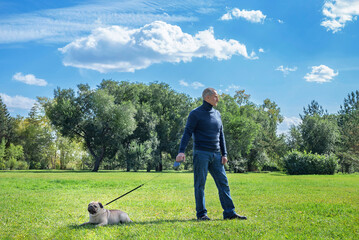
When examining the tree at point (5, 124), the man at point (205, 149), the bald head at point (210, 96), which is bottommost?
the man at point (205, 149)

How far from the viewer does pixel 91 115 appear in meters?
48.8

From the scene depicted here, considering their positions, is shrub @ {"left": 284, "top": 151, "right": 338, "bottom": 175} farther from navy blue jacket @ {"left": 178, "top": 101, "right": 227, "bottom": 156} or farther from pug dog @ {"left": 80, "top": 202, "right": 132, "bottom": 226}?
pug dog @ {"left": 80, "top": 202, "right": 132, "bottom": 226}

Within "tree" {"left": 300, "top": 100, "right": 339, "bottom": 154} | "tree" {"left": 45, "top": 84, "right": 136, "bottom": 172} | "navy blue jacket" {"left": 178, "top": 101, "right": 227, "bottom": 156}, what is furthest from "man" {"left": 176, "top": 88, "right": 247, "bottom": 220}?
"tree" {"left": 300, "top": 100, "right": 339, "bottom": 154}

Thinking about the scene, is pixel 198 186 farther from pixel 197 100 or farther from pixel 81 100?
pixel 197 100

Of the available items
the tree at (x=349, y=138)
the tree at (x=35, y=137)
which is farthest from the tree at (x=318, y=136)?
the tree at (x=35, y=137)

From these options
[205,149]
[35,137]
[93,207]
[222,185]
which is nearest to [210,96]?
[205,149]

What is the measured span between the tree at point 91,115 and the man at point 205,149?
4067 centimetres

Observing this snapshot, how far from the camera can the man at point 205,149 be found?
24.3 ft

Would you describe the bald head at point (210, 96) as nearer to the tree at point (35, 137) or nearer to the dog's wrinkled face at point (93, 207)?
the dog's wrinkled face at point (93, 207)

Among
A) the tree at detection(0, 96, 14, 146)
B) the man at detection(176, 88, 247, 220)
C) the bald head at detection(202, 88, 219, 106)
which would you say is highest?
the tree at detection(0, 96, 14, 146)

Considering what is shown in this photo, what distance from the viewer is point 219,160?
761cm

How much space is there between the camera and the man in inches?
292

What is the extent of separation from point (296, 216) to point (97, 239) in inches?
193

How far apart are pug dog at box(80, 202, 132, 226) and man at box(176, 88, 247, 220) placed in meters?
1.72
